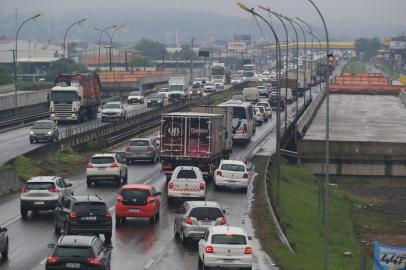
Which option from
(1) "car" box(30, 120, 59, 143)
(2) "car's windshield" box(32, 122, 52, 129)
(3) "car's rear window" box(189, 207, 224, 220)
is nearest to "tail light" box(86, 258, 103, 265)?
(3) "car's rear window" box(189, 207, 224, 220)

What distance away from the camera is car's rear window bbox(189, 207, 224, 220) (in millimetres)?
35125

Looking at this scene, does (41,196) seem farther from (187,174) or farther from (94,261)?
(94,261)

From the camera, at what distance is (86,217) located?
3425 centimetres

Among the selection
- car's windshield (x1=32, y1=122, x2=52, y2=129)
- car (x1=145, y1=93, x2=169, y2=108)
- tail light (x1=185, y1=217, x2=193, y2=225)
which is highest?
tail light (x1=185, y1=217, x2=193, y2=225)

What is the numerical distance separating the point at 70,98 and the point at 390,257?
66680 mm

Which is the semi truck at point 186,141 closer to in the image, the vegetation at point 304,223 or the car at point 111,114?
the vegetation at point 304,223

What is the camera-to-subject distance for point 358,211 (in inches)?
2502

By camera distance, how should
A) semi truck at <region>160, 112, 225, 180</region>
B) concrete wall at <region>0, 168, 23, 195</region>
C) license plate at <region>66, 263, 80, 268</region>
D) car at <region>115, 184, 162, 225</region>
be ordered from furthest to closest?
semi truck at <region>160, 112, 225, 180</region>, concrete wall at <region>0, 168, 23, 195</region>, car at <region>115, 184, 162, 225</region>, license plate at <region>66, 263, 80, 268</region>

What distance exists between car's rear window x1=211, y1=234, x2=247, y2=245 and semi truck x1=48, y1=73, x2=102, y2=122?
5851cm

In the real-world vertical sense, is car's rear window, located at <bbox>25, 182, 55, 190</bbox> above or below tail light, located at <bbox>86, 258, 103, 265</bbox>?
below

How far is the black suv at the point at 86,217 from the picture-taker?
34.2m

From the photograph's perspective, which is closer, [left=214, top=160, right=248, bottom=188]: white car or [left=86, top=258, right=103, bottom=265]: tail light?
[left=86, top=258, right=103, bottom=265]: tail light

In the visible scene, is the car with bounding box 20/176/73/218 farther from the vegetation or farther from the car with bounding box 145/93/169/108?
the car with bounding box 145/93/169/108

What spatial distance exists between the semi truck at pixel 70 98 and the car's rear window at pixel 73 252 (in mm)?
61861
